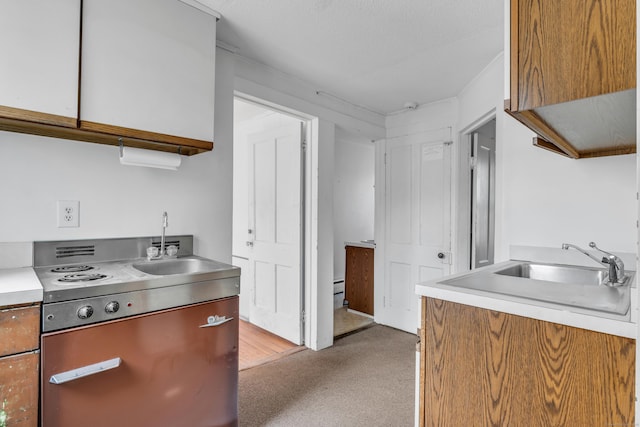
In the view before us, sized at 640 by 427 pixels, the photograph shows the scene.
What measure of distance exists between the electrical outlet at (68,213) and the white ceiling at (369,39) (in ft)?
4.03

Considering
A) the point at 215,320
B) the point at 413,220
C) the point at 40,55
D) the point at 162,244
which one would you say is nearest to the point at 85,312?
the point at 215,320

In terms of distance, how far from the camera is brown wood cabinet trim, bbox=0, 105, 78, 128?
122 cm

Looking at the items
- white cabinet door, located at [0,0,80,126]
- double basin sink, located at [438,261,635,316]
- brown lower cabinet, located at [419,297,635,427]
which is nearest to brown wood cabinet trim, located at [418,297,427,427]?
brown lower cabinet, located at [419,297,635,427]

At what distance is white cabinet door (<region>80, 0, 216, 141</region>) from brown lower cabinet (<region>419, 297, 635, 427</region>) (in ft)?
4.84

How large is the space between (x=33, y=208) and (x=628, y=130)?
8.23ft

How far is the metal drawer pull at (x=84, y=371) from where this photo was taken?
115cm

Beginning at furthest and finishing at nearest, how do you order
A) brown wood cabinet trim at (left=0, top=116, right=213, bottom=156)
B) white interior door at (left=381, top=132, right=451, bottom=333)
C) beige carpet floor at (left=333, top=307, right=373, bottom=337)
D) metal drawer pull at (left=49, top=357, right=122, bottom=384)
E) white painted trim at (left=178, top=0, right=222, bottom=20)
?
beige carpet floor at (left=333, top=307, right=373, bottom=337)
white interior door at (left=381, top=132, right=451, bottom=333)
white painted trim at (left=178, top=0, right=222, bottom=20)
brown wood cabinet trim at (left=0, top=116, right=213, bottom=156)
metal drawer pull at (left=49, top=357, right=122, bottom=384)

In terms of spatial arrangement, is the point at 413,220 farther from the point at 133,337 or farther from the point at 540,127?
the point at 133,337

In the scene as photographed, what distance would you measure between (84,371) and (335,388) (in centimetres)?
159

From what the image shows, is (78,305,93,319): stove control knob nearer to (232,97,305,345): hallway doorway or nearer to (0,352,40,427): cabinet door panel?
(0,352,40,427): cabinet door panel

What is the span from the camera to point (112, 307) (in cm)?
127

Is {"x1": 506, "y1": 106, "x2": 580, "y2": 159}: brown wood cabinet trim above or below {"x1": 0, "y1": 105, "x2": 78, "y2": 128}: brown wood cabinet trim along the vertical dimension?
below

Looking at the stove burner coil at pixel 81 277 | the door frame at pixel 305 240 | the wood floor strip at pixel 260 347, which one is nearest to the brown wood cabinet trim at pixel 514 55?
the stove burner coil at pixel 81 277

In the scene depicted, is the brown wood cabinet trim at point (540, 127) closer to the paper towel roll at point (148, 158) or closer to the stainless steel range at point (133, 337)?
the stainless steel range at point (133, 337)
